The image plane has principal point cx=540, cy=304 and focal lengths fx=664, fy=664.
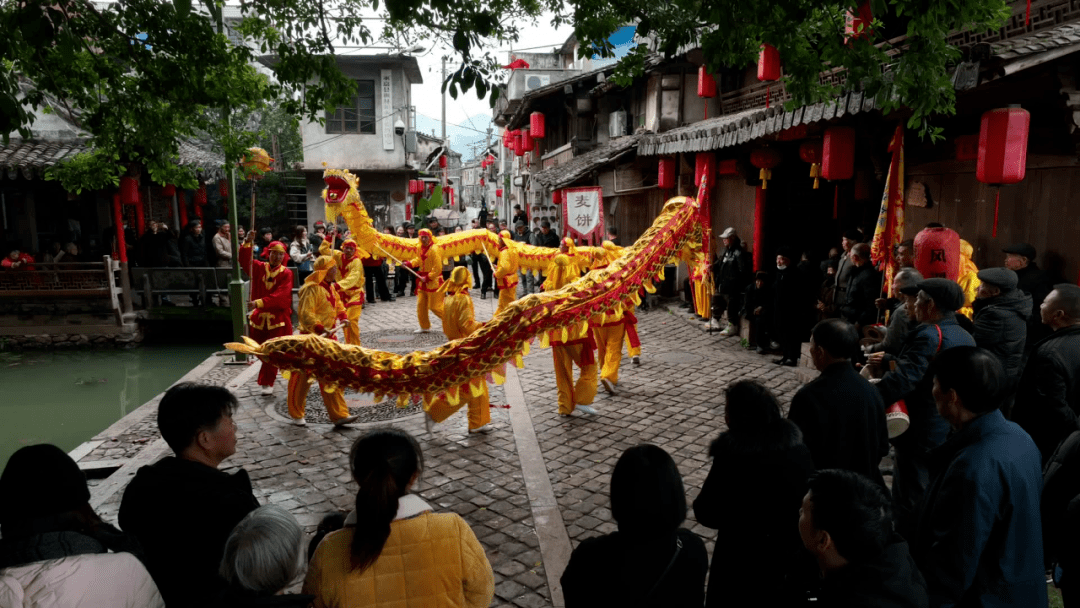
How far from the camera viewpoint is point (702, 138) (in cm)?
1055

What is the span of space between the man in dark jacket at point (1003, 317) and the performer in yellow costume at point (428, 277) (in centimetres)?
883

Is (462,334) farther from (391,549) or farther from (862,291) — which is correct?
(391,549)

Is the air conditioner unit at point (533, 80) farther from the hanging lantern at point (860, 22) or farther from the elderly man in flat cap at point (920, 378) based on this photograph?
the elderly man in flat cap at point (920, 378)

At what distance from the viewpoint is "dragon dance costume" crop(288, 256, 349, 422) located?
716cm

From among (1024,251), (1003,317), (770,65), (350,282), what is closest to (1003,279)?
(1003,317)

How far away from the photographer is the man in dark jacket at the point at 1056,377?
376 cm

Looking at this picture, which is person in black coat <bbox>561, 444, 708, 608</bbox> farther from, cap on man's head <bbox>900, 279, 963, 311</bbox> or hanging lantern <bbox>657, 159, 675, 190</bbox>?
hanging lantern <bbox>657, 159, 675, 190</bbox>

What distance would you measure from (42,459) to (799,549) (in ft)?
8.94

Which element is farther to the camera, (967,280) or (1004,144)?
(967,280)

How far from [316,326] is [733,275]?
6.89m

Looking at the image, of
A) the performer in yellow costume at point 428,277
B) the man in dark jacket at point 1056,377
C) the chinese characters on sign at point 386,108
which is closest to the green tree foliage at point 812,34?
the man in dark jacket at point 1056,377

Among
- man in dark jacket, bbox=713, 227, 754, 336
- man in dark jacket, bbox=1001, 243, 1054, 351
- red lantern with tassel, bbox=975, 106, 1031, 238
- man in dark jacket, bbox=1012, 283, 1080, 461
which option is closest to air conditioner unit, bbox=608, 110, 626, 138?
man in dark jacket, bbox=713, 227, 754, 336

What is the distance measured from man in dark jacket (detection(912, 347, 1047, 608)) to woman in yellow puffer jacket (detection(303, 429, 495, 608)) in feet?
5.79

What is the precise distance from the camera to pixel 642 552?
208cm
